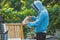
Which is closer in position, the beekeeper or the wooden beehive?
the beekeeper

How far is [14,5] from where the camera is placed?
49.7 ft

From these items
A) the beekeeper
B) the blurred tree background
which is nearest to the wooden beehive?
the beekeeper

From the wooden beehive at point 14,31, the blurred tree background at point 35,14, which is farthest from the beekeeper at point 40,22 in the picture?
the blurred tree background at point 35,14

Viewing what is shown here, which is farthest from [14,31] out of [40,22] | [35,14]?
[35,14]

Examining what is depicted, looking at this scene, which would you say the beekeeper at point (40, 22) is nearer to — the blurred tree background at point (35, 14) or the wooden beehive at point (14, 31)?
the wooden beehive at point (14, 31)

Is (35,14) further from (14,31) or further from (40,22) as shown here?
(40,22)

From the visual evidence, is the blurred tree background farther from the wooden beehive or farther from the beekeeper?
the beekeeper

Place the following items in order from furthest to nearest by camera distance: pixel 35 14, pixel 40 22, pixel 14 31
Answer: pixel 35 14, pixel 14 31, pixel 40 22

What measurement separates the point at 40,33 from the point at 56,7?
21.6 feet

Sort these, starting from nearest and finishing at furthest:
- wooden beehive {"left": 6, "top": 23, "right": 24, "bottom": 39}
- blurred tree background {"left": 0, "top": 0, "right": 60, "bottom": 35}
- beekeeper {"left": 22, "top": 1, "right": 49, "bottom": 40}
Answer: beekeeper {"left": 22, "top": 1, "right": 49, "bottom": 40}
wooden beehive {"left": 6, "top": 23, "right": 24, "bottom": 39}
blurred tree background {"left": 0, "top": 0, "right": 60, "bottom": 35}

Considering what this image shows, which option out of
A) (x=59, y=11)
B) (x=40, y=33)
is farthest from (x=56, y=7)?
(x=40, y=33)

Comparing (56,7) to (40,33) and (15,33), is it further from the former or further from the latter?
(40,33)

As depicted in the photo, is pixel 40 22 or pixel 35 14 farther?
pixel 35 14

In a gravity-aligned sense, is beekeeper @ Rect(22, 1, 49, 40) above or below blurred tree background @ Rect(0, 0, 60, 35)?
below
